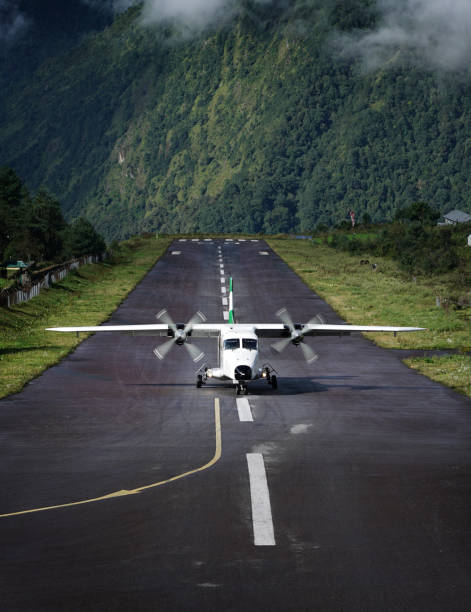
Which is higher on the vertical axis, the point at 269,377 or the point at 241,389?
the point at 269,377

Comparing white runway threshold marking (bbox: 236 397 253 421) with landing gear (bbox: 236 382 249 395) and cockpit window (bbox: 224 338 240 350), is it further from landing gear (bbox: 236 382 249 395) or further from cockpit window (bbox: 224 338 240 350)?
cockpit window (bbox: 224 338 240 350)

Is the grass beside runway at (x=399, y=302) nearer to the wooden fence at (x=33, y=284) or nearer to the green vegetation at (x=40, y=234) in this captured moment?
the wooden fence at (x=33, y=284)

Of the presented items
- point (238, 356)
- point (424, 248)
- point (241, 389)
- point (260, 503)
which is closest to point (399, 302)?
point (241, 389)

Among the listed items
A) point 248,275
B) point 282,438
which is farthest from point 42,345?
point 248,275

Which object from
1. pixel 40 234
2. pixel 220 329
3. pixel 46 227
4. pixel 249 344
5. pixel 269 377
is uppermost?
pixel 46 227

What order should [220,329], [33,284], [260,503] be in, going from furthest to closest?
1. [33,284]
2. [220,329]
3. [260,503]

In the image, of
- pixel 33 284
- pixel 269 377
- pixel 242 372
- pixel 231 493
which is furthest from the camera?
pixel 33 284

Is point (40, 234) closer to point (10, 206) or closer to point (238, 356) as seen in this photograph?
point (10, 206)
